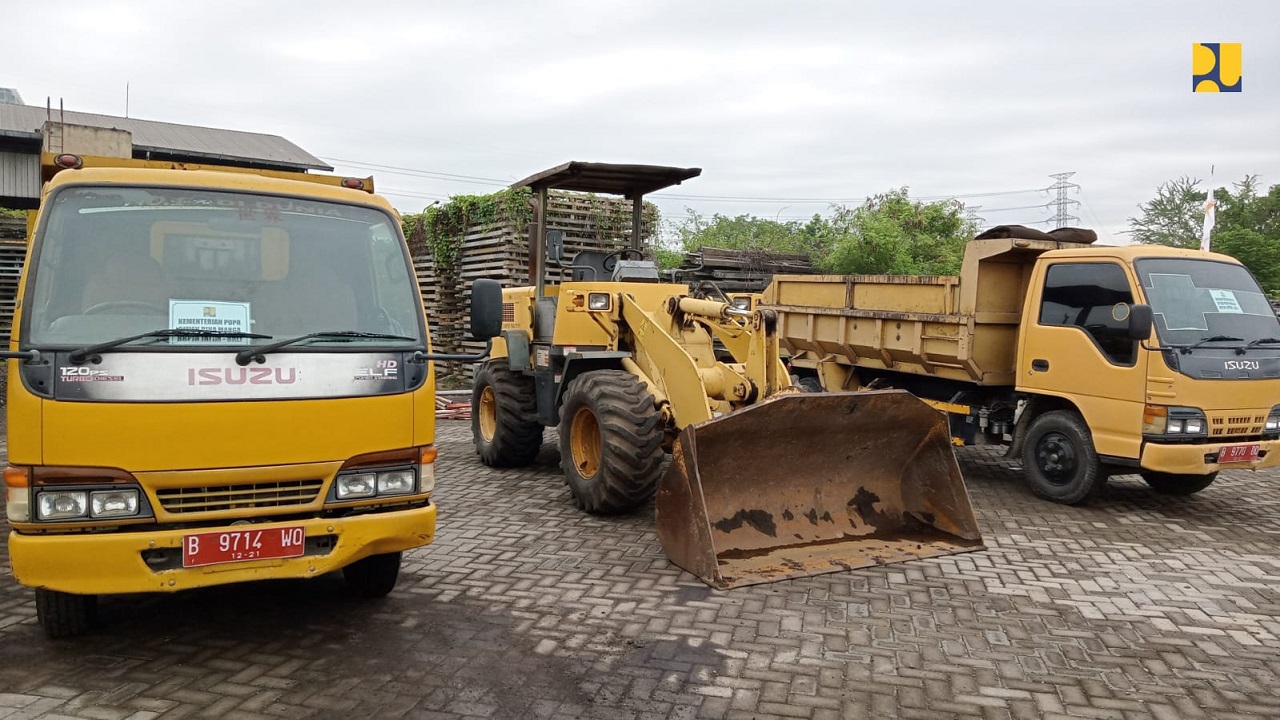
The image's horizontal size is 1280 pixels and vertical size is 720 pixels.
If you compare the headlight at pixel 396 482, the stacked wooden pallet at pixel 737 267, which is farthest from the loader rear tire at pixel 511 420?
the stacked wooden pallet at pixel 737 267

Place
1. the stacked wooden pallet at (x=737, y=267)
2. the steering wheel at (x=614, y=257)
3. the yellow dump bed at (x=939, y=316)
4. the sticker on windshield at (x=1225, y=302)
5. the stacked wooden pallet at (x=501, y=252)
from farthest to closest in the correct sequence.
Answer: the stacked wooden pallet at (x=737, y=267)
the stacked wooden pallet at (x=501, y=252)
the steering wheel at (x=614, y=257)
the yellow dump bed at (x=939, y=316)
the sticker on windshield at (x=1225, y=302)

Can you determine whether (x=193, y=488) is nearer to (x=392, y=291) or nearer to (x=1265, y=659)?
(x=392, y=291)

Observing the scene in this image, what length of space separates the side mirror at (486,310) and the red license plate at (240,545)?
1.29m

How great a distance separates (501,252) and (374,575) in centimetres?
1035

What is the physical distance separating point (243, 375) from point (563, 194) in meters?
10.6

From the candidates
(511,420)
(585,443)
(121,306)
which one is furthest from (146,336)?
(511,420)

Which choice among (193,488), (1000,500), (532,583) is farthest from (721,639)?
(1000,500)

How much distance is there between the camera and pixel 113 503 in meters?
3.49

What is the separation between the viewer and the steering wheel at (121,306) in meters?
3.68

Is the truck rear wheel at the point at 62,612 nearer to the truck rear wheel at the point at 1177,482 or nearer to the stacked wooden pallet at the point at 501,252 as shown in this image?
the truck rear wheel at the point at 1177,482

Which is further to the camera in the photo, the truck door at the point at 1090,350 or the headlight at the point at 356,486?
the truck door at the point at 1090,350

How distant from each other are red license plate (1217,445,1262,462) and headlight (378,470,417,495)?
6414mm

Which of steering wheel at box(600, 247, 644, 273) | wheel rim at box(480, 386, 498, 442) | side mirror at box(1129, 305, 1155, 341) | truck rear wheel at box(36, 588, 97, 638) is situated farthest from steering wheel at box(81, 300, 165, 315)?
side mirror at box(1129, 305, 1155, 341)

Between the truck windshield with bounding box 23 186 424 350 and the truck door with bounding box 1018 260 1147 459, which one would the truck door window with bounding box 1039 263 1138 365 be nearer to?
the truck door with bounding box 1018 260 1147 459
